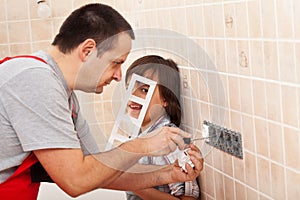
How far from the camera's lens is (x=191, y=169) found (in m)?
1.86

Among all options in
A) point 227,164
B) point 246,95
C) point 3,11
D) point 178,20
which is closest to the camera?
point 246,95

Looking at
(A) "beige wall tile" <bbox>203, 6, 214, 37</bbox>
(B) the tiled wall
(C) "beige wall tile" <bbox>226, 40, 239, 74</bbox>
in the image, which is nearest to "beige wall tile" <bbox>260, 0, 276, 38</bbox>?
(B) the tiled wall

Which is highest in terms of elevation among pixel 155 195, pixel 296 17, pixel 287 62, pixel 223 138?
pixel 296 17

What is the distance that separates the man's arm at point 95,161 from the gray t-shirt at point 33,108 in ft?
0.11

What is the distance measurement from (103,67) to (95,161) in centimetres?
27

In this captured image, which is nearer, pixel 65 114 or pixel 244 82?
pixel 65 114

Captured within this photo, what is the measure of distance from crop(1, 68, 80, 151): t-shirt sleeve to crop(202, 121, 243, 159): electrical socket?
61 cm

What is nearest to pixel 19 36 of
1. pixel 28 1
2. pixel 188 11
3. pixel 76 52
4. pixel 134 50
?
pixel 28 1

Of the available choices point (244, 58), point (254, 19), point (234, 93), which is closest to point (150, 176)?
point (234, 93)

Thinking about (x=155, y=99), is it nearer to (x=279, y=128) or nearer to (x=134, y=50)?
(x=134, y=50)

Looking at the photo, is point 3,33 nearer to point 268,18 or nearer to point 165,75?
point 165,75

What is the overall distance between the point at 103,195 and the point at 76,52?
955 millimetres

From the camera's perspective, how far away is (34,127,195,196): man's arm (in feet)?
5.24

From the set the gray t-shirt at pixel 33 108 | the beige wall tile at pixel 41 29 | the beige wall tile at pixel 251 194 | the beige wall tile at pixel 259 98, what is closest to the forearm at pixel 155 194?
the beige wall tile at pixel 251 194
